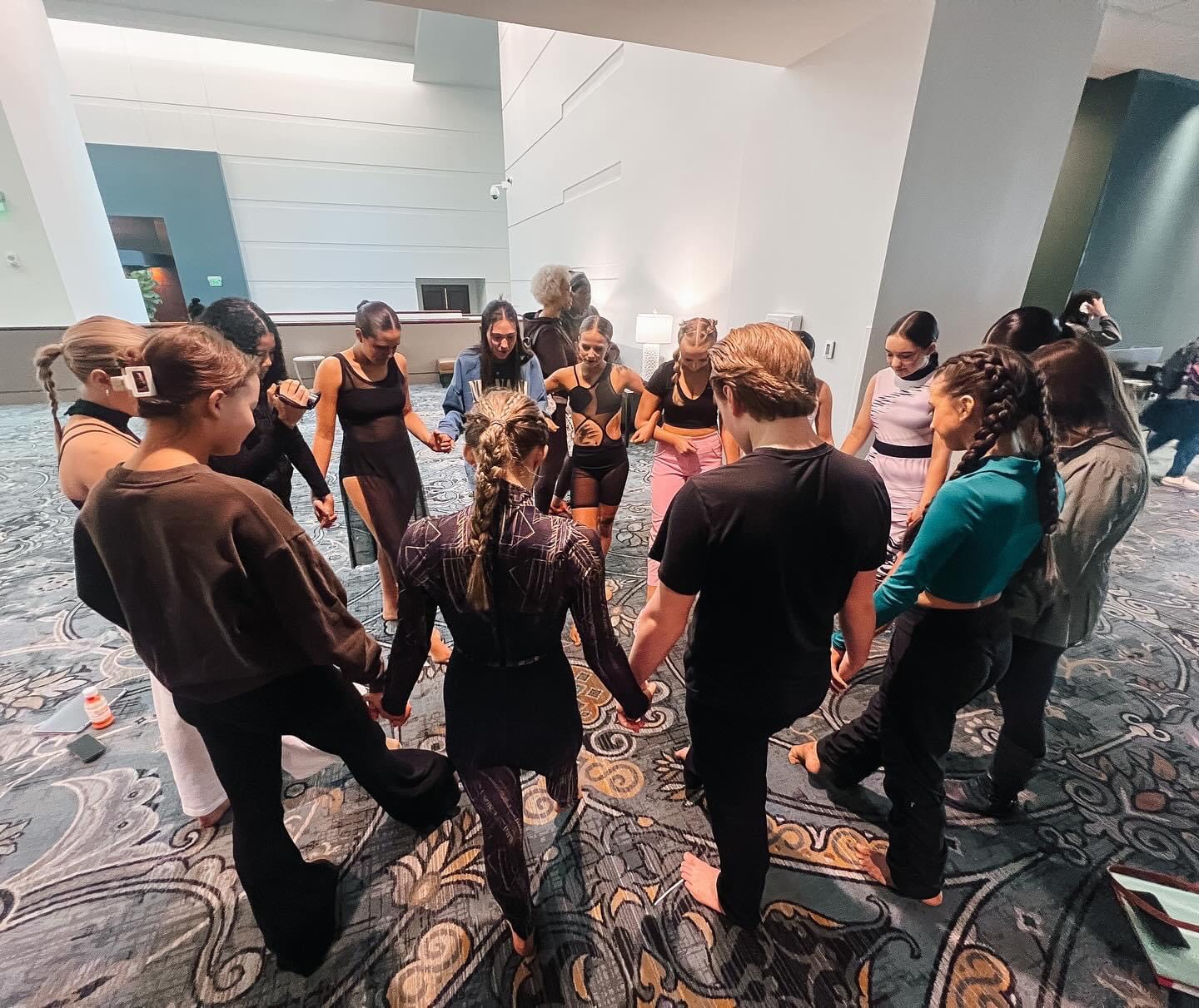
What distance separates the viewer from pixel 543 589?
1.11 meters

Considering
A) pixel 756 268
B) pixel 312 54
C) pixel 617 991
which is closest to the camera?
pixel 617 991

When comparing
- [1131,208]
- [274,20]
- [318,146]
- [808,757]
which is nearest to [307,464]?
[808,757]

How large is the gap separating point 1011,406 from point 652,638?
38.9 inches

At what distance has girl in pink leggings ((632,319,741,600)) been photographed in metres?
2.46

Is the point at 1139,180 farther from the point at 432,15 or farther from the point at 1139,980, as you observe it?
the point at 432,15

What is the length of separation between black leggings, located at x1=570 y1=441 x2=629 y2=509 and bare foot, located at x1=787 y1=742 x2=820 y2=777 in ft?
4.97

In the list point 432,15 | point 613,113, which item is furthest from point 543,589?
point 432,15

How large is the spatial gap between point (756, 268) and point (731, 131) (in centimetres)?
128

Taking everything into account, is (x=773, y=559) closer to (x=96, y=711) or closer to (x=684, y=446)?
(x=684, y=446)

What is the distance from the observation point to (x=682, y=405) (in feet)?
8.30

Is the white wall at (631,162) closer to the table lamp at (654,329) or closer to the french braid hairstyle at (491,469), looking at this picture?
the table lamp at (654,329)

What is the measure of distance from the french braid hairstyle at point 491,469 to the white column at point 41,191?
404 inches

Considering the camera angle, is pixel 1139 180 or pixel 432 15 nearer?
pixel 1139 180

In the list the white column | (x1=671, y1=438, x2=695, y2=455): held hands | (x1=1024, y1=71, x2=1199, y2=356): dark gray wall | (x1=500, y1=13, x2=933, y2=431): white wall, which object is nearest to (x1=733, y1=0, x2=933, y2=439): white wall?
(x1=500, y1=13, x2=933, y2=431): white wall
